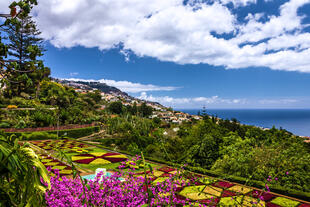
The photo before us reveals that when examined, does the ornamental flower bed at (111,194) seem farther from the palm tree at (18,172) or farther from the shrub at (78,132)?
the shrub at (78,132)

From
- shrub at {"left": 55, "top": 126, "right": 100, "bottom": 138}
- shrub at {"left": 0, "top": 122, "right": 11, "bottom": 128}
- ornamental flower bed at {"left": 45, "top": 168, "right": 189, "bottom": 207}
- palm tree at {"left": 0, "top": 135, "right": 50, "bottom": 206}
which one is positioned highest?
palm tree at {"left": 0, "top": 135, "right": 50, "bottom": 206}

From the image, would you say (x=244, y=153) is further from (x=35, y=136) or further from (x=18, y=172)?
(x=35, y=136)

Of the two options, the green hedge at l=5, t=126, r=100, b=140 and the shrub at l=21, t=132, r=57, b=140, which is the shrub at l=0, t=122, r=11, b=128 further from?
the shrub at l=21, t=132, r=57, b=140

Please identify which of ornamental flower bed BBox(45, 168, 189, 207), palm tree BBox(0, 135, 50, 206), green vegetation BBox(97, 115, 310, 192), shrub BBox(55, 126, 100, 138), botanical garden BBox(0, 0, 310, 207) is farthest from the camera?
shrub BBox(55, 126, 100, 138)

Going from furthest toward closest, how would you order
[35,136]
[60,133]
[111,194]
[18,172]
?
[60,133], [35,136], [111,194], [18,172]

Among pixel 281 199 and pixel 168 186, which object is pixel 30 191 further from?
pixel 281 199

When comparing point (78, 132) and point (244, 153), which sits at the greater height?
point (244, 153)

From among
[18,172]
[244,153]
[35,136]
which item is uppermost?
[18,172]

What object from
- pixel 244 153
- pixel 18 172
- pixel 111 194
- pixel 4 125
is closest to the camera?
pixel 18 172

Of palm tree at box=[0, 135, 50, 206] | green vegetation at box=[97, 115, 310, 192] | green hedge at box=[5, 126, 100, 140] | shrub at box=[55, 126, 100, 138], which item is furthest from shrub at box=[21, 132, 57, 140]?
palm tree at box=[0, 135, 50, 206]

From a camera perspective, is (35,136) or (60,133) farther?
(60,133)

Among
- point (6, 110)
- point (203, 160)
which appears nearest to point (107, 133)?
point (6, 110)

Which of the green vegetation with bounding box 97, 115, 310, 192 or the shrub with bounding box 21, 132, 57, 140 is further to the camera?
the shrub with bounding box 21, 132, 57, 140

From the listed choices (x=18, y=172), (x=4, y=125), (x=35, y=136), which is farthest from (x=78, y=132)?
(x=18, y=172)
